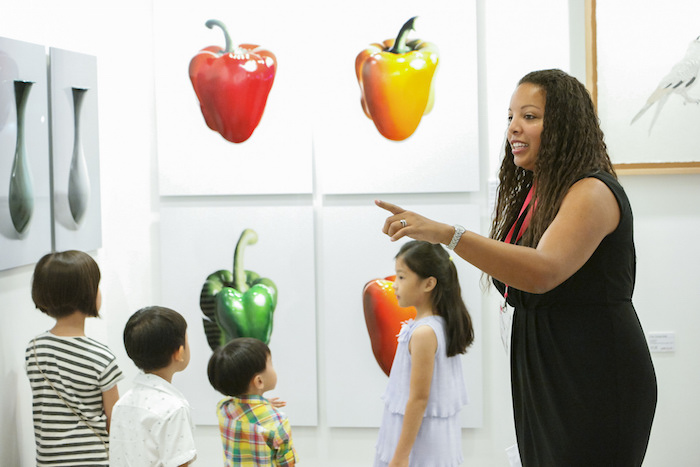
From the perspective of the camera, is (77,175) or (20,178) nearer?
(20,178)

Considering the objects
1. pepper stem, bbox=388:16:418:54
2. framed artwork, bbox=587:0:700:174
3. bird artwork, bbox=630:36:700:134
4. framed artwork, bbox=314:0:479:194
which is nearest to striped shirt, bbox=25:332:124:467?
framed artwork, bbox=314:0:479:194

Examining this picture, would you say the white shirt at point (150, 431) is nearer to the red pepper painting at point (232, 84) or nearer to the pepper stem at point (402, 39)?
the red pepper painting at point (232, 84)

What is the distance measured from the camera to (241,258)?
2.88 metres

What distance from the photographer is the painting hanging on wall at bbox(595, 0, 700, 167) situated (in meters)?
2.66

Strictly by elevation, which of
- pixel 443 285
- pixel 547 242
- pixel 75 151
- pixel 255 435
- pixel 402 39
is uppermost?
pixel 402 39

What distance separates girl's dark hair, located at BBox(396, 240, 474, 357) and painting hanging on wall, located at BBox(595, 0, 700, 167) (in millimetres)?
923

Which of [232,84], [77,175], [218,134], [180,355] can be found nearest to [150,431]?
[180,355]

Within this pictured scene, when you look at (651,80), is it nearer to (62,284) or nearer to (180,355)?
(180,355)

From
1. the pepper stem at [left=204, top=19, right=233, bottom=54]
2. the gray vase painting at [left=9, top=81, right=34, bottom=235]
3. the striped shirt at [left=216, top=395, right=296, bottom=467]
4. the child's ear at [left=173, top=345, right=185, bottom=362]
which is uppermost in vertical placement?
the pepper stem at [left=204, top=19, right=233, bottom=54]

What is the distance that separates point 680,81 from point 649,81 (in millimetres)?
107

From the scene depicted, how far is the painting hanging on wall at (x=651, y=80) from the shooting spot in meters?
2.66

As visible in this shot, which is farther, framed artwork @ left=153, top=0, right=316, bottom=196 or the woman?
framed artwork @ left=153, top=0, right=316, bottom=196

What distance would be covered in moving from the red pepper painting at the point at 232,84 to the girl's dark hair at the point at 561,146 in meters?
1.51

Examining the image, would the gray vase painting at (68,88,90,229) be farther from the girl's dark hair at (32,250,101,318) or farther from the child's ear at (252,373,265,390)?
the child's ear at (252,373,265,390)
